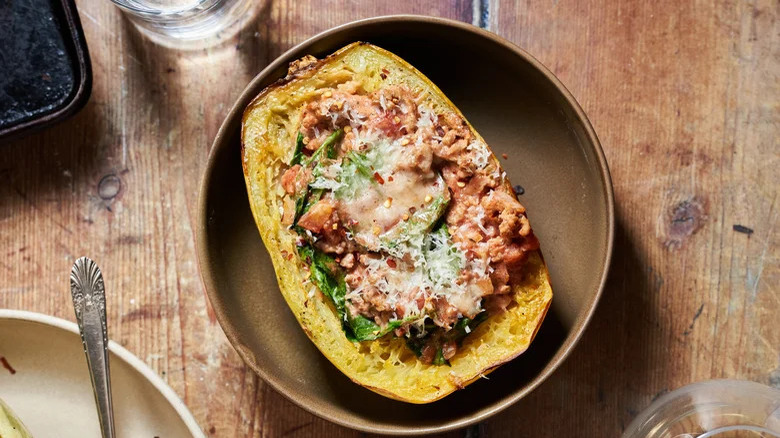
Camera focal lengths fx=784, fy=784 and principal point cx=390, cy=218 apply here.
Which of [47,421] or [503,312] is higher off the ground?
[503,312]

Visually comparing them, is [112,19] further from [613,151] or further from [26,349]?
[613,151]

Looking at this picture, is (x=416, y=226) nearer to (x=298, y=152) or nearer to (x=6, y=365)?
(x=298, y=152)

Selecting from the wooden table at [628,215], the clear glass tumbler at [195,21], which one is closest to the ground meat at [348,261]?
the wooden table at [628,215]

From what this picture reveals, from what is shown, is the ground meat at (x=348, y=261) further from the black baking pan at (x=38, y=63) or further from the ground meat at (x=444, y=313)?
the black baking pan at (x=38, y=63)

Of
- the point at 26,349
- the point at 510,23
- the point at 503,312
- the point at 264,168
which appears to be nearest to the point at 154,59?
the point at 264,168

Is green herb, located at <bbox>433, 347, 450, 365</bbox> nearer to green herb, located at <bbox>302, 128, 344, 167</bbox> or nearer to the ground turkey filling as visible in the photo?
the ground turkey filling

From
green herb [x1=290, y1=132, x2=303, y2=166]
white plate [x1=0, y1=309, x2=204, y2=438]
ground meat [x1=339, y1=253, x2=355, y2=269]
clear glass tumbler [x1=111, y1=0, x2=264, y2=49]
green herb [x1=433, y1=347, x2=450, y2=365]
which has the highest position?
clear glass tumbler [x1=111, y1=0, x2=264, y2=49]

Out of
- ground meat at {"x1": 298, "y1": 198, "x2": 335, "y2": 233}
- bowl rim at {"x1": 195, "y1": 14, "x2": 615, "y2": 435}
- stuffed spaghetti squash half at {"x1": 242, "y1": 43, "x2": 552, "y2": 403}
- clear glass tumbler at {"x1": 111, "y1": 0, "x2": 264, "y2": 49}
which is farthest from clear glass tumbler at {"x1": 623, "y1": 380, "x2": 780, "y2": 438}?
clear glass tumbler at {"x1": 111, "y1": 0, "x2": 264, "y2": 49}
